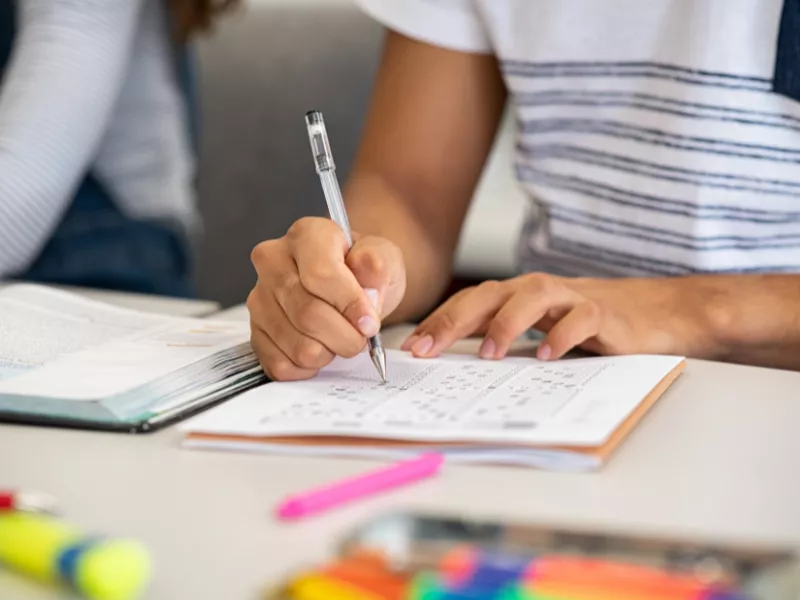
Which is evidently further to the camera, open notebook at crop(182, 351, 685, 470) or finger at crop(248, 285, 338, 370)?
finger at crop(248, 285, 338, 370)

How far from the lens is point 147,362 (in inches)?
25.7

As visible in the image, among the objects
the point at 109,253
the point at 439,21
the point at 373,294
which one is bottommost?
the point at 109,253

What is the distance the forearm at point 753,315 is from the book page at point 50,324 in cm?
42

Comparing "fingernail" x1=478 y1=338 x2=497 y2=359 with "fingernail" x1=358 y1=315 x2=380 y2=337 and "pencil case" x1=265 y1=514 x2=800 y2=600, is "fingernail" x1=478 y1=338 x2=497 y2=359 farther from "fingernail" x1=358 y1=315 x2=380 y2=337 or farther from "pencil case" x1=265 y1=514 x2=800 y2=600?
"pencil case" x1=265 y1=514 x2=800 y2=600

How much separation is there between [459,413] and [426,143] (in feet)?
1.55

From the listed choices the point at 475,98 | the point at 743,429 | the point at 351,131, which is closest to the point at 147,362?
the point at 743,429

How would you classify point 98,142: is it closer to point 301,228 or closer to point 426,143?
point 426,143

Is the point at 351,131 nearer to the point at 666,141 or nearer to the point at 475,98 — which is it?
the point at 475,98

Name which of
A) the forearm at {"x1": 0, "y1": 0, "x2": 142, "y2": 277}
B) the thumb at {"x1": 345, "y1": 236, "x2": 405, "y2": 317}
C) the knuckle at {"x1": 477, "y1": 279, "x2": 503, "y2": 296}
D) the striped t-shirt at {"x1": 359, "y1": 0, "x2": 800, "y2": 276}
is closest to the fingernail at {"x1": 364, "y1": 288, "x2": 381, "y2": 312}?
the thumb at {"x1": 345, "y1": 236, "x2": 405, "y2": 317}

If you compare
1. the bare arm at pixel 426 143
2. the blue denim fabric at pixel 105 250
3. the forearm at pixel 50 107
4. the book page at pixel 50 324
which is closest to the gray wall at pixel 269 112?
the blue denim fabric at pixel 105 250

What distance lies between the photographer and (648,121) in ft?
2.84

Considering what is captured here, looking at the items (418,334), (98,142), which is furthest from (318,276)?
(98,142)

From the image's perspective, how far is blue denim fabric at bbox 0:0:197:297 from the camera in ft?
3.62

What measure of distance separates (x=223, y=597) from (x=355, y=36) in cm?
113
